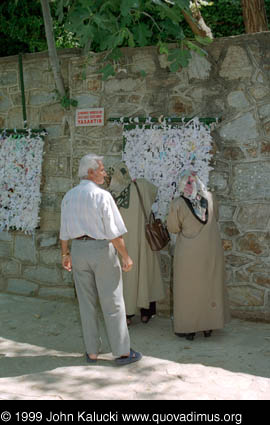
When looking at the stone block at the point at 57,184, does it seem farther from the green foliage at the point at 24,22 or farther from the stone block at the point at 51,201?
the green foliage at the point at 24,22

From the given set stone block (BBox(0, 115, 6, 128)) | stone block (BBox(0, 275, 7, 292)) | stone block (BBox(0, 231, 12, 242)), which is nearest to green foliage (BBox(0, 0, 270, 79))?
stone block (BBox(0, 115, 6, 128))

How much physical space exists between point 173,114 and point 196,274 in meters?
1.77

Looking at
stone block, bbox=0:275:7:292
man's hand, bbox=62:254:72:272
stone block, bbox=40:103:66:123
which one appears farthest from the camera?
stone block, bbox=0:275:7:292

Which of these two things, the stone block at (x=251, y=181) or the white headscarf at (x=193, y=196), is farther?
the stone block at (x=251, y=181)

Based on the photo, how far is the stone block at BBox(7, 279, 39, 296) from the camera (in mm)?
6359

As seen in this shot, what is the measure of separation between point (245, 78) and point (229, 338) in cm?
255

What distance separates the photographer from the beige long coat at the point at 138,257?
509cm

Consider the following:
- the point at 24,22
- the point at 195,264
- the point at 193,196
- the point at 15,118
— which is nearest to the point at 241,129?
the point at 193,196

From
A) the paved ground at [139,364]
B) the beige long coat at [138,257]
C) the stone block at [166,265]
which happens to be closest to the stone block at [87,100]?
the beige long coat at [138,257]

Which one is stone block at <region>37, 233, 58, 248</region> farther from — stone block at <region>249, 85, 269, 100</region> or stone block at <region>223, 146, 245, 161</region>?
stone block at <region>249, 85, 269, 100</region>

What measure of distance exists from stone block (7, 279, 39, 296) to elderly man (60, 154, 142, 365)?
2319 millimetres

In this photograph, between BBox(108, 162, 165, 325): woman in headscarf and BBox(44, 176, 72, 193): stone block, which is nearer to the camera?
BBox(108, 162, 165, 325): woman in headscarf

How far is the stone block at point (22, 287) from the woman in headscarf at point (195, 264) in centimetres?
225

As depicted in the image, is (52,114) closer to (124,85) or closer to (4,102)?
(4,102)
